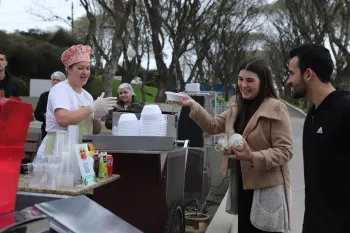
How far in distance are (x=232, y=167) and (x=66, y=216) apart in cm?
191

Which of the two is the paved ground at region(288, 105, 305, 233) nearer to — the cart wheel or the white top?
the cart wheel

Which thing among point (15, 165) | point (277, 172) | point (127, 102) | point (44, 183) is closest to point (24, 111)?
point (15, 165)

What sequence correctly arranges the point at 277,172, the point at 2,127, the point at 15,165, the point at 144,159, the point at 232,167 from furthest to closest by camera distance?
the point at 144,159
the point at 232,167
the point at 277,172
the point at 15,165
the point at 2,127

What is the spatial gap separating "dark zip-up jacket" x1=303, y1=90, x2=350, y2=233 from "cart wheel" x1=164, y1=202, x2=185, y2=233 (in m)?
1.53

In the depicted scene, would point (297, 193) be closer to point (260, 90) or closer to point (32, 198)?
point (260, 90)

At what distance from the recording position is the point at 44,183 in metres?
2.62

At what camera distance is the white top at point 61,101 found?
3230 millimetres

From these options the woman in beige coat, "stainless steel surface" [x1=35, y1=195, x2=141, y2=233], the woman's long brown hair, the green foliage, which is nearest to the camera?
"stainless steel surface" [x1=35, y1=195, x2=141, y2=233]

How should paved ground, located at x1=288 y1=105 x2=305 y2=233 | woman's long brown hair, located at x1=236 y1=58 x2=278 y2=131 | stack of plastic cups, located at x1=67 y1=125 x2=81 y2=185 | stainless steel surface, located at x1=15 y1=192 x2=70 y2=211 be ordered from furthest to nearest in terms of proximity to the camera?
paved ground, located at x1=288 y1=105 x2=305 y2=233, woman's long brown hair, located at x1=236 y1=58 x2=278 y2=131, stack of plastic cups, located at x1=67 y1=125 x2=81 y2=185, stainless steel surface, located at x1=15 y1=192 x2=70 y2=211

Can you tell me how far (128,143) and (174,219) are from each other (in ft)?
3.31

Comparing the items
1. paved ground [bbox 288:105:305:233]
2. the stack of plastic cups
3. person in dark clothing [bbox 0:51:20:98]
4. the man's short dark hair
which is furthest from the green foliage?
the man's short dark hair

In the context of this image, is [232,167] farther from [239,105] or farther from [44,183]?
[44,183]

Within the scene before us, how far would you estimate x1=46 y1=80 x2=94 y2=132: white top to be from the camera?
3230 mm

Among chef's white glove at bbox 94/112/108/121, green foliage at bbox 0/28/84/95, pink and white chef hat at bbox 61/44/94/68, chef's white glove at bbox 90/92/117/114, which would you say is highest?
green foliage at bbox 0/28/84/95
